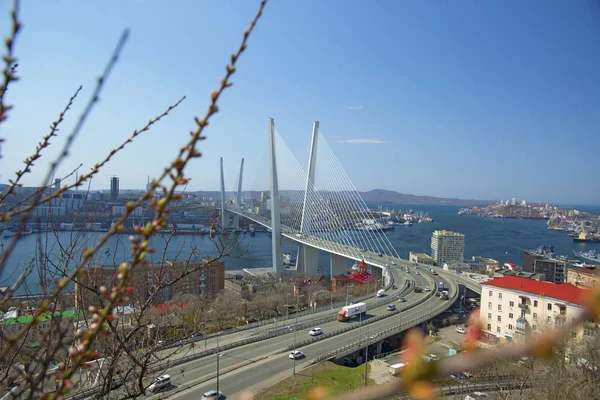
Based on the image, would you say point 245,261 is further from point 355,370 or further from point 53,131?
point 53,131

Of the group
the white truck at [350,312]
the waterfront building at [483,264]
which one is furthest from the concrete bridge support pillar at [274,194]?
the waterfront building at [483,264]

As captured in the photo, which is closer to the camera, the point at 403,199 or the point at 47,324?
the point at 47,324

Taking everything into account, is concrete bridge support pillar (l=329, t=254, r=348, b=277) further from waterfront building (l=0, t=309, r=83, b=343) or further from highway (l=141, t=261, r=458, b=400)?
waterfront building (l=0, t=309, r=83, b=343)

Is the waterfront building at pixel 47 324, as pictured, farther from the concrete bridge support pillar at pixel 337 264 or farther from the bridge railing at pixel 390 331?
the concrete bridge support pillar at pixel 337 264

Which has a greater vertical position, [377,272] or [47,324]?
[47,324]

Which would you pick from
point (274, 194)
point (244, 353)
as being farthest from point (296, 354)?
point (274, 194)

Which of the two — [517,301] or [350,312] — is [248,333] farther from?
[517,301]
